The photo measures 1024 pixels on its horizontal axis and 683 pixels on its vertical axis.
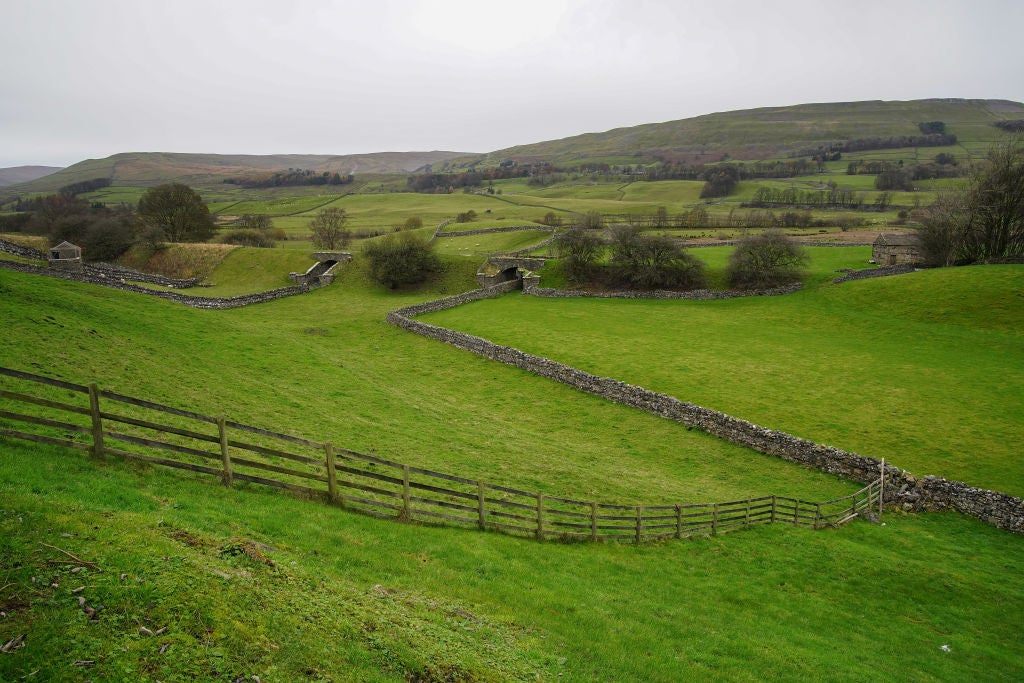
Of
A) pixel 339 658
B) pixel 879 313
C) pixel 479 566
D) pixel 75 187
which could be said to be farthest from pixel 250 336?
pixel 75 187

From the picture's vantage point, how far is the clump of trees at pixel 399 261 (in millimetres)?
57438

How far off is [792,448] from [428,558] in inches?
716

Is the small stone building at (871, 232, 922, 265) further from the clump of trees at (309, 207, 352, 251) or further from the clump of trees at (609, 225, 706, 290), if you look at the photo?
the clump of trees at (309, 207, 352, 251)

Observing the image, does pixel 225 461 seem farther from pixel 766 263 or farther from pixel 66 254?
pixel 66 254

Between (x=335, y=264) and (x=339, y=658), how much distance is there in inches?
2356

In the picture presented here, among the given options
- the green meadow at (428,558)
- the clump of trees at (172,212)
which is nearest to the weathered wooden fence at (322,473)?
the green meadow at (428,558)

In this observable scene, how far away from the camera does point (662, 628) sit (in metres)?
10.7

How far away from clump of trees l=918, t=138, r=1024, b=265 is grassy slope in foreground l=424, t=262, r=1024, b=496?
7.28m

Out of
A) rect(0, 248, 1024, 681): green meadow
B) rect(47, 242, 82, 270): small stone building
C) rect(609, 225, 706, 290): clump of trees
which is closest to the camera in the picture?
rect(0, 248, 1024, 681): green meadow

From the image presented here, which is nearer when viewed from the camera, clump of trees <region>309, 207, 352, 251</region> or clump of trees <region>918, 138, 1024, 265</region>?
clump of trees <region>918, 138, 1024, 265</region>

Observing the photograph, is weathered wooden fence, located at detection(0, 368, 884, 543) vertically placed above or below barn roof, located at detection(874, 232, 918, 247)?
below

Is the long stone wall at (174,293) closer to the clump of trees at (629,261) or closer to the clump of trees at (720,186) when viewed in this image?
the clump of trees at (629,261)

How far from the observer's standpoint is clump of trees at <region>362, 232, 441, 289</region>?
57.4m

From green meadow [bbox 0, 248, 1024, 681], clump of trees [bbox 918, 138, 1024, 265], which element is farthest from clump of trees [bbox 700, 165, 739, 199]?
green meadow [bbox 0, 248, 1024, 681]
